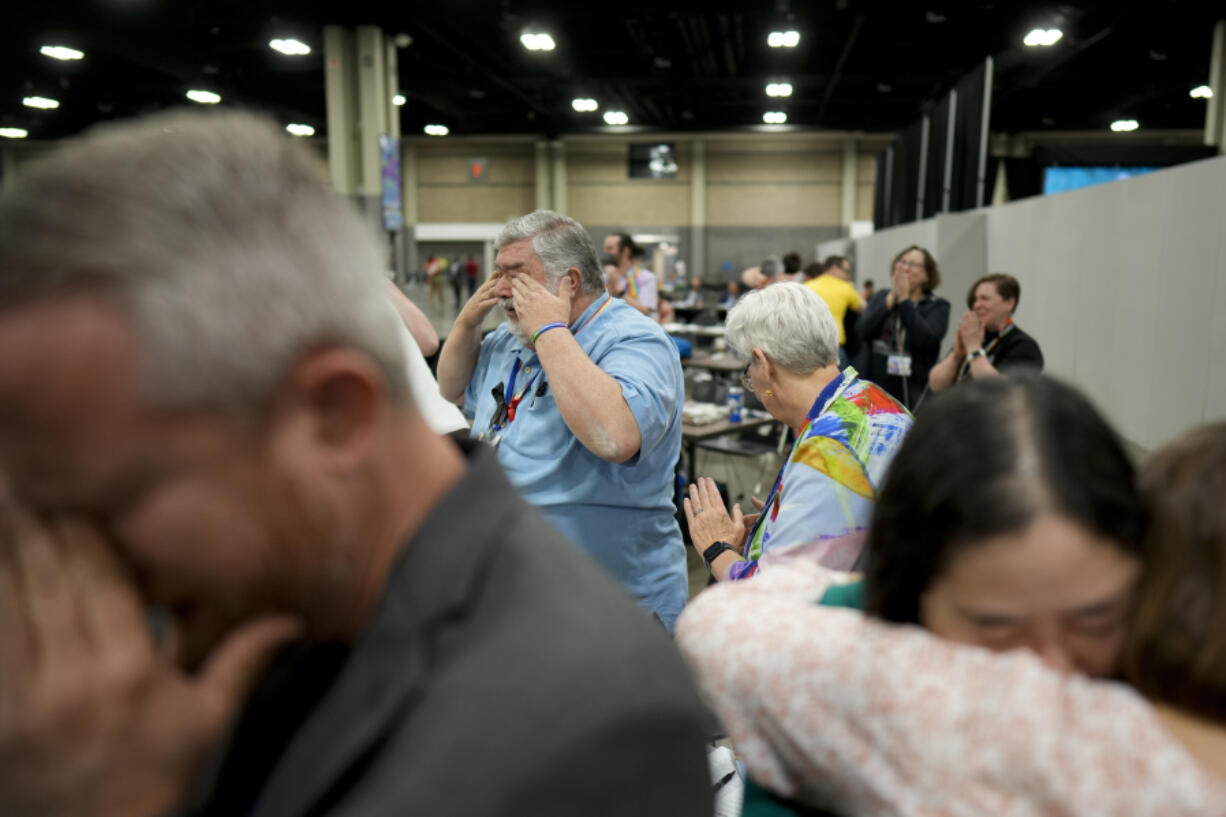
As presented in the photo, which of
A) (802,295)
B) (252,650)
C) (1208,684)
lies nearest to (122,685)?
(252,650)

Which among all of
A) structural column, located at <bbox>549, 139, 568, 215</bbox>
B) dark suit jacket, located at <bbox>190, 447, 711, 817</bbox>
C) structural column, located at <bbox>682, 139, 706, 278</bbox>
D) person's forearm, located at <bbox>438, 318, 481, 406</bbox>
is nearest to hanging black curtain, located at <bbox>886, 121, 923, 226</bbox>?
structural column, located at <bbox>682, 139, 706, 278</bbox>

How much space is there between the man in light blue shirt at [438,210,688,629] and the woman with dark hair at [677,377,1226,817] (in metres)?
1.21

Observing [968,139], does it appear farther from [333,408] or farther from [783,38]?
[333,408]

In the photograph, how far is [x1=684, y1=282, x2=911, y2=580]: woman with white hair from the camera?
1802 millimetres

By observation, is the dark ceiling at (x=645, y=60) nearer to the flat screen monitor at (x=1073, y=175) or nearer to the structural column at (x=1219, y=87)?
the structural column at (x=1219, y=87)

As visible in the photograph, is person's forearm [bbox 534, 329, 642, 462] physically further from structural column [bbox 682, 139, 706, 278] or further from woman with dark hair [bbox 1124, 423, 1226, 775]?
structural column [bbox 682, 139, 706, 278]

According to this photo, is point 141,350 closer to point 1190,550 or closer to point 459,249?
point 1190,550

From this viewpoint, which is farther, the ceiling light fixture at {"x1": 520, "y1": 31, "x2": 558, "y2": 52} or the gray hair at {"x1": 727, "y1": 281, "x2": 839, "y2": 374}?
the ceiling light fixture at {"x1": 520, "y1": 31, "x2": 558, "y2": 52}

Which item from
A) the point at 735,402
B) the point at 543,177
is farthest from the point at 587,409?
the point at 543,177

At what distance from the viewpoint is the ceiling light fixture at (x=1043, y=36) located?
12.8 meters

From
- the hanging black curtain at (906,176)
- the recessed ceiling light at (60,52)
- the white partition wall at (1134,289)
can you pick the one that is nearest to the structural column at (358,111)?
the recessed ceiling light at (60,52)

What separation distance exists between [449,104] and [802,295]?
19.0 m

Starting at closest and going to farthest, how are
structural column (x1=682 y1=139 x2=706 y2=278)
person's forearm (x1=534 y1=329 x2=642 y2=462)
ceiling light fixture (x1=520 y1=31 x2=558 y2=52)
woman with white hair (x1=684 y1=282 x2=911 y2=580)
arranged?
woman with white hair (x1=684 y1=282 x2=911 y2=580)
person's forearm (x1=534 y1=329 x2=642 y2=462)
ceiling light fixture (x1=520 y1=31 x2=558 y2=52)
structural column (x1=682 y1=139 x2=706 y2=278)

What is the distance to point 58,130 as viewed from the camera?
22.7m
